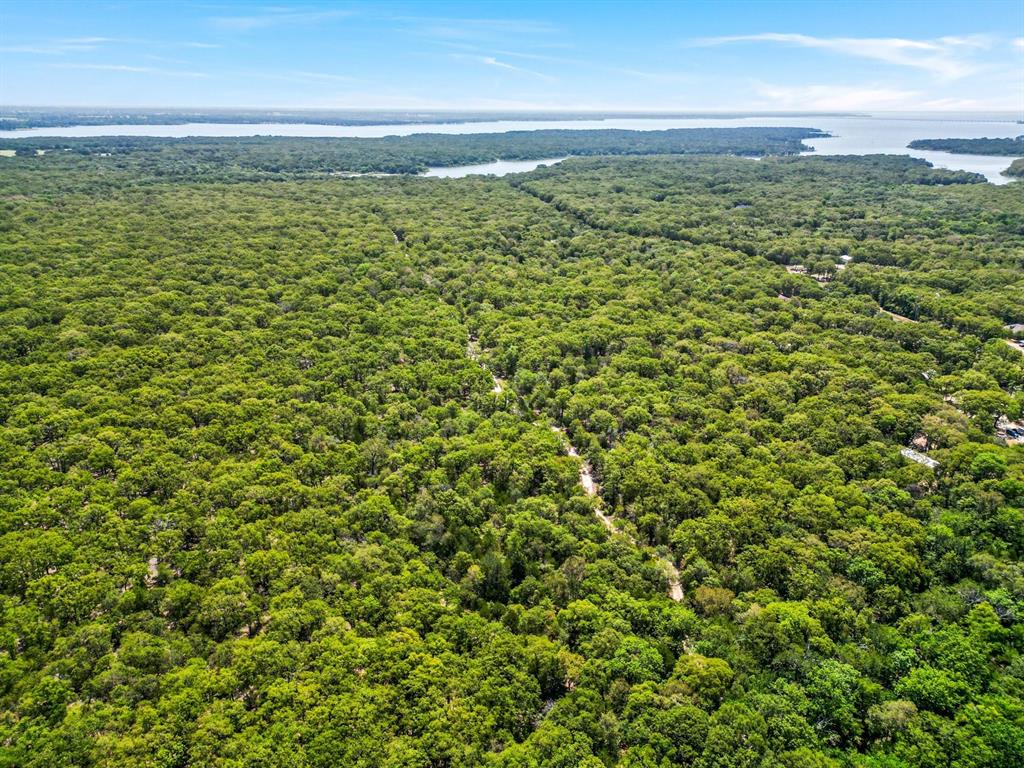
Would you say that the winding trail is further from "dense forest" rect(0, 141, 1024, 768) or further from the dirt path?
"dense forest" rect(0, 141, 1024, 768)

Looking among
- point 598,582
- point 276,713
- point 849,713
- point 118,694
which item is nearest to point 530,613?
point 598,582

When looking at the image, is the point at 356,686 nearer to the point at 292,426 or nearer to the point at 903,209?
the point at 292,426

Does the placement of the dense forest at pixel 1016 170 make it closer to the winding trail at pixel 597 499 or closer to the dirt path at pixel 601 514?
the winding trail at pixel 597 499

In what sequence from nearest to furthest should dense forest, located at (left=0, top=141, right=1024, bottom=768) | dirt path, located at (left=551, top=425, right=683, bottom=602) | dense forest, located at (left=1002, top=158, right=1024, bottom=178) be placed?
dense forest, located at (left=0, top=141, right=1024, bottom=768) → dirt path, located at (left=551, top=425, right=683, bottom=602) → dense forest, located at (left=1002, top=158, right=1024, bottom=178)

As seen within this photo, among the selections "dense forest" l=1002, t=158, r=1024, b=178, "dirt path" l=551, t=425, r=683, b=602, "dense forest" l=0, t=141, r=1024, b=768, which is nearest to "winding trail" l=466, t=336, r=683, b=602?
"dirt path" l=551, t=425, r=683, b=602

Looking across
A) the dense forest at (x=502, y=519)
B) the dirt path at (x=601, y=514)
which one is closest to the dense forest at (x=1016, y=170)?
the dense forest at (x=502, y=519)

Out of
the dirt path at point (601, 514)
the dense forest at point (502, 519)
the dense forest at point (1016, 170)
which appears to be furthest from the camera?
the dense forest at point (1016, 170)

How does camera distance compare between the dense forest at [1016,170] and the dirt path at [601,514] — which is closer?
the dirt path at [601,514]

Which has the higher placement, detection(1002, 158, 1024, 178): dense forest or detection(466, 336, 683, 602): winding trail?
detection(1002, 158, 1024, 178): dense forest

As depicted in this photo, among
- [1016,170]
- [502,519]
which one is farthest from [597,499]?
[1016,170]
